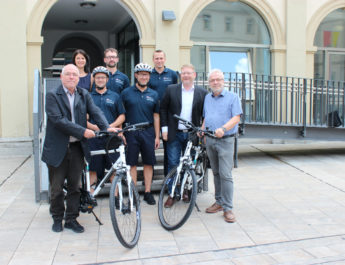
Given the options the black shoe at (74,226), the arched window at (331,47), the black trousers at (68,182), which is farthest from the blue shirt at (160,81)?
the arched window at (331,47)

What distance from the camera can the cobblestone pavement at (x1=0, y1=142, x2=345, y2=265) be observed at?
3752mm

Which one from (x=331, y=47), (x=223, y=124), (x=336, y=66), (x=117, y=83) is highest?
(x=331, y=47)

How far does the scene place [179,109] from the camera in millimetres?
5191

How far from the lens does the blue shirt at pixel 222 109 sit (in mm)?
4656

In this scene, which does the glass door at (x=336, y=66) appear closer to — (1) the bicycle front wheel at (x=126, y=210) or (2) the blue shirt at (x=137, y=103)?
(2) the blue shirt at (x=137, y=103)

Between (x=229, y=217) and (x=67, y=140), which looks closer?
(x=67, y=140)

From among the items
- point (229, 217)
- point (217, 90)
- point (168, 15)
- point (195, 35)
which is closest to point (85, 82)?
point (217, 90)

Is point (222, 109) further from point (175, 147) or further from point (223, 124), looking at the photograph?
point (175, 147)

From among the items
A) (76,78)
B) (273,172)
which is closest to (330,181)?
(273,172)

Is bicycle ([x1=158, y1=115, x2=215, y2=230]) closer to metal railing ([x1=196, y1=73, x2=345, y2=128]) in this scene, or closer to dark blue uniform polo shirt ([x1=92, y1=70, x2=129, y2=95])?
dark blue uniform polo shirt ([x1=92, y1=70, x2=129, y2=95])

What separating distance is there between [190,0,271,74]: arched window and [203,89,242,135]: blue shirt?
19.7 ft

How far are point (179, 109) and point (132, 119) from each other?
610mm

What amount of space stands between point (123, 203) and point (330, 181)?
13.7 ft

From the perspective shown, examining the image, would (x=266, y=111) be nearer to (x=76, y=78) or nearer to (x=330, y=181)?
(x=330, y=181)
